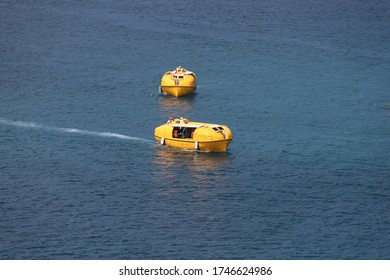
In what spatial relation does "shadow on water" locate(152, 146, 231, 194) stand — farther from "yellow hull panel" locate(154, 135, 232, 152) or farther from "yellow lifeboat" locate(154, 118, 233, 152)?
"yellow lifeboat" locate(154, 118, 233, 152)

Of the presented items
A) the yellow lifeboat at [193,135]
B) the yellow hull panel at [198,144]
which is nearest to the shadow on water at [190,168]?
the yellow hull panel at [198,144]

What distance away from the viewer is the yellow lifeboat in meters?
193

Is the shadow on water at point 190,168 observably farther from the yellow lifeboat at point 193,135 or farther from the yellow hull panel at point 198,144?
the yellow lifeboat at point 193,135

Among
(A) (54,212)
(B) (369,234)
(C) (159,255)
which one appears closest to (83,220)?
(A) (54,212)

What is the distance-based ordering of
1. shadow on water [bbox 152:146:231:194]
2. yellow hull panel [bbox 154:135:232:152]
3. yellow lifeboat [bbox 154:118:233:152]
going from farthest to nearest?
yellow hull panel [bbox 154:135:232:152]
yellow lifeboat [bbox 154:118:233:152]
shadow on water [bbox 152:146:231:194]

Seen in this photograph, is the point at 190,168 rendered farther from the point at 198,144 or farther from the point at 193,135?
the point at 193,135

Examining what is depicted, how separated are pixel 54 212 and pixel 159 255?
2118cm

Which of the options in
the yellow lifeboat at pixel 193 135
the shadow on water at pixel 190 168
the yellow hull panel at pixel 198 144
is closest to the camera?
the shadow on water at pixel 190 168

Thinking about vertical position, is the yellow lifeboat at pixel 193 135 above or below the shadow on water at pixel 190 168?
above

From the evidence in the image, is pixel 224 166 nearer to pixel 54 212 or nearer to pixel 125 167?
pixel 125 167

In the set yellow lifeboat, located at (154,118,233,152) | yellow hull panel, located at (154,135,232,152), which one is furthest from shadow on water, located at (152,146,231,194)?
yellow lifeboat, located at (154,118,233,152)

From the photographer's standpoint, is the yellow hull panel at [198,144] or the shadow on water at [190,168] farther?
the yellow hull panel at [198,144]

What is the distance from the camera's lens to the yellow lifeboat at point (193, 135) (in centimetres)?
19338

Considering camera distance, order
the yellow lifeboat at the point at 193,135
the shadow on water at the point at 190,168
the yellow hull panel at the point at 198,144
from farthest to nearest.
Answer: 1. the yellow hull panel at the point at 198,144
2. the yellow lifeboat at the point at 193,135
3. the shadow on water at the point at 190,168
